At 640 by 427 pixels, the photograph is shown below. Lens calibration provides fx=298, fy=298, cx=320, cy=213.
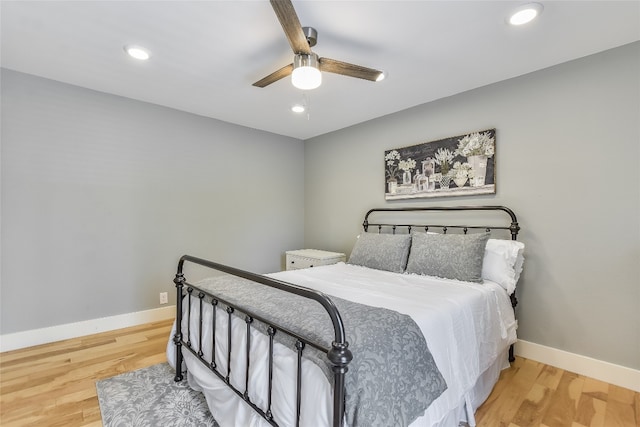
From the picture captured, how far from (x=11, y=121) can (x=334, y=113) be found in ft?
9.73

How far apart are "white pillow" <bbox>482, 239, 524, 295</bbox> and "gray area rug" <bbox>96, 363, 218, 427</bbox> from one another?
216 cm

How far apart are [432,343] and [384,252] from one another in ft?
4.49

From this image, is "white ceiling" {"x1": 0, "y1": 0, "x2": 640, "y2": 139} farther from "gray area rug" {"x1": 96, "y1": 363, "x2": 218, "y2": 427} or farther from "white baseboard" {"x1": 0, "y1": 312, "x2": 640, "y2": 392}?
"gray area rug" {"x1": 96, "y1": 363, "x2": 218, "y2": 427}

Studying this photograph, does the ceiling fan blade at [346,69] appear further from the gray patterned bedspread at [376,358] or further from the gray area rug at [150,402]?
the gray area rug at [150,402]

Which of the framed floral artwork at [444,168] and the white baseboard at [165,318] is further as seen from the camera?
the framed floral artwork at [444,168]

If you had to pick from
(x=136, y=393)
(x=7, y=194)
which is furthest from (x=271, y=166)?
(x=136, y=393)

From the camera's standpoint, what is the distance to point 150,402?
1.84m

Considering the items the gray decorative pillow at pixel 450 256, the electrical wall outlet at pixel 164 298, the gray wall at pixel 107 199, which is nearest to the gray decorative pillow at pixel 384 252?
the gray decorative pillow at pixel 450 256

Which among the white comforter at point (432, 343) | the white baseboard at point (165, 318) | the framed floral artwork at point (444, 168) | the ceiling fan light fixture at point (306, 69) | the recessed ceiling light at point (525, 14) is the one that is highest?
the recessed ceiling light at point (525, 14)

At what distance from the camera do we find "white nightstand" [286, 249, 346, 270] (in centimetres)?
359

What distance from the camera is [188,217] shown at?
347cm

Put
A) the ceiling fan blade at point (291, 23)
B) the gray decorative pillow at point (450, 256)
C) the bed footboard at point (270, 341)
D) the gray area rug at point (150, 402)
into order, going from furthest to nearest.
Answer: the gray decorative pillow at point (450, 256) < the gray area rug at point (150, 402) < the ceiling fan blade at point (291, 23) < the bed footboard at point (270, 341)

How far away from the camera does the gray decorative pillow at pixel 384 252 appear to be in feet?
8.89

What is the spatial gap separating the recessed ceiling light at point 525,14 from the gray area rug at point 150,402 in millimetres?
2934
